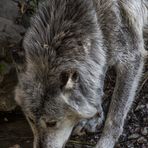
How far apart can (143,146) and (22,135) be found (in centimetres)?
160

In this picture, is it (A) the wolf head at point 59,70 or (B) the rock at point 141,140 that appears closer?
(A) the wolf head at point 59,70

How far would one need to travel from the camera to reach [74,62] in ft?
18.0

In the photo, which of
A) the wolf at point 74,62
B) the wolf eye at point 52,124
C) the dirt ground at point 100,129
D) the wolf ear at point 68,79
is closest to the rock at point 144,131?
the dirt ground at point 100,129

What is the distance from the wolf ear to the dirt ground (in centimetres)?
158

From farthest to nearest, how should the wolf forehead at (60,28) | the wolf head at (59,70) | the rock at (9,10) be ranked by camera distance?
1. the rock at (9,10)
2. the wolf forehead at (60,28)
3. the wolf head at (59,70)

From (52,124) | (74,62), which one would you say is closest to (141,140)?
(52,124)

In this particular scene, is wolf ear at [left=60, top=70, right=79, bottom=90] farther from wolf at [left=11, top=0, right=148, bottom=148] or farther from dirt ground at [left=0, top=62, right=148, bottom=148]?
dirt ground at [left=0, top=62, right=148, bottom=148]

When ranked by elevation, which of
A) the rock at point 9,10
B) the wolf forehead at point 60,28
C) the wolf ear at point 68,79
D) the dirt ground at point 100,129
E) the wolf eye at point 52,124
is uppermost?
the wolf forehead at point 60,28

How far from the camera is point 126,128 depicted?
267 inches

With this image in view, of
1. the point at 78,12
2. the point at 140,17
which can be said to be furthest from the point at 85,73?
the point at 140,17

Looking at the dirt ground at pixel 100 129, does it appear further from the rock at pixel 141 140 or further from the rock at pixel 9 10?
the rock at pixel 9 10

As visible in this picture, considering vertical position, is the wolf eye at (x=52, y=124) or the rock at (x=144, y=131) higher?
the wolf eye at (x=52, y=124)

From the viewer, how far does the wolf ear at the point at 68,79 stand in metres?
5.15

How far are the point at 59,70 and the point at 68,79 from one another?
18 centimetres
